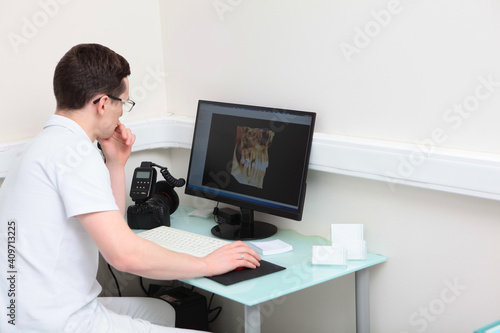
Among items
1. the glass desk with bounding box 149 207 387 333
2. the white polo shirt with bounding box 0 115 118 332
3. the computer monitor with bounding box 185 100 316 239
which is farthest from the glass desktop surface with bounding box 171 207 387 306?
the white polo shirt with bounding box 0 115 118 332

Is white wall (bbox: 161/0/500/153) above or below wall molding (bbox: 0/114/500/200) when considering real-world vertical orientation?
above

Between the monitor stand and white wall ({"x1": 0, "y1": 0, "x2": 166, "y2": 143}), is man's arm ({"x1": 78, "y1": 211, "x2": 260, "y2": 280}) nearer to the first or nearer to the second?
the monitor stand

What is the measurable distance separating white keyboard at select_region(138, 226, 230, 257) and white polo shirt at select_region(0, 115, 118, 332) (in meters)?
0.42

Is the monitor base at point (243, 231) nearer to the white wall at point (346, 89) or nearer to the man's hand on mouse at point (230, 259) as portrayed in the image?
the white wall at point (346, 89)

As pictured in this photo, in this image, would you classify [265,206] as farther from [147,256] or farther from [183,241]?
[147,256]

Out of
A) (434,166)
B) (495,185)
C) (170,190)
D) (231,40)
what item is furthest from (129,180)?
(495,185)

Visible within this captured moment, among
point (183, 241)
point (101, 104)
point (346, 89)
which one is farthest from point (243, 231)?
point (101, 104)

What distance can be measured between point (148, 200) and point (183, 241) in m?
0.34

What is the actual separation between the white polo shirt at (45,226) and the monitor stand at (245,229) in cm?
64

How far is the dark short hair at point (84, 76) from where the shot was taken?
65.9 inches

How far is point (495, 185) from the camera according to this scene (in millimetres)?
1636

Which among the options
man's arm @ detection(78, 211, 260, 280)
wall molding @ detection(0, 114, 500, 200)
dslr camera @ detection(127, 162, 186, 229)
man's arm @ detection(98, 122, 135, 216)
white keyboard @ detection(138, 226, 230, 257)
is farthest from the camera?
dslr camera @ detection(127, 162, 186, 229)

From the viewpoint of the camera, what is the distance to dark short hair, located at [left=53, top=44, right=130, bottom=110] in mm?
1673

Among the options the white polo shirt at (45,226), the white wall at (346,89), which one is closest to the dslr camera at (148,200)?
the white wall at (346,89)
